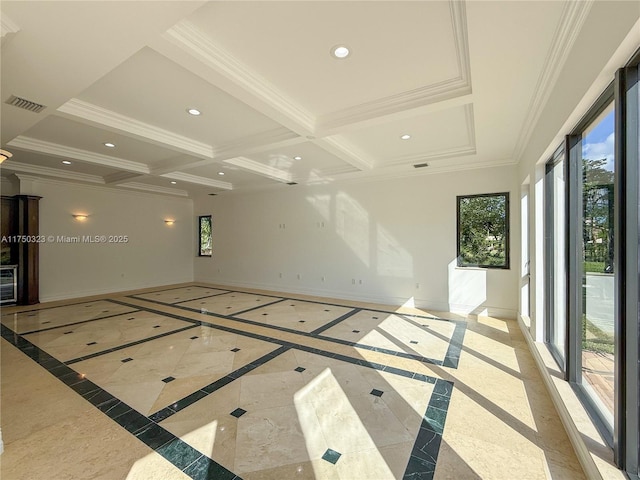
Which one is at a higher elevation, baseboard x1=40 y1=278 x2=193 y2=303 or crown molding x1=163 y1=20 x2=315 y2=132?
crown molding x1=163 y1=20 x2=315 y2=132

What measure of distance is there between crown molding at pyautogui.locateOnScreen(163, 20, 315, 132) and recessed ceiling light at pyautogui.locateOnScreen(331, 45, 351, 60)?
0.82m

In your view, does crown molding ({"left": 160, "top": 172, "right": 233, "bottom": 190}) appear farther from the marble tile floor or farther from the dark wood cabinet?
the marble tile floor

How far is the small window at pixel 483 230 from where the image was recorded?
217 inches

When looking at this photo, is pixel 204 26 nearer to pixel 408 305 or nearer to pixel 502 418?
pixel 502 418

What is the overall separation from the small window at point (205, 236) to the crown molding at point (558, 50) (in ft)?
30.4

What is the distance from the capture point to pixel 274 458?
1.94 m

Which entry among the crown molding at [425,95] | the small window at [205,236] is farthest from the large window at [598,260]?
the small window at [205,236]

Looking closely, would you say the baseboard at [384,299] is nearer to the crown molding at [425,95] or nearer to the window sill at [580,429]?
the window sill at [580,429]

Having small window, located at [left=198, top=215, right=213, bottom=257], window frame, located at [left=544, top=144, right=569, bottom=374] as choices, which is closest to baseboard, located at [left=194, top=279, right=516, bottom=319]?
small window, located at [left=198, top=215, right=213, bottom=257]

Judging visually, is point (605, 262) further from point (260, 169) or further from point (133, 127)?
point (260, 169)

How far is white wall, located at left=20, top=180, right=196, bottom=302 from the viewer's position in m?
7.18

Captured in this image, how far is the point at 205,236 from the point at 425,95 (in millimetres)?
8891

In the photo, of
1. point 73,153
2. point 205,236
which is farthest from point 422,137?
point 205,236

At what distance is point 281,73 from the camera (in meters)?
2.83
